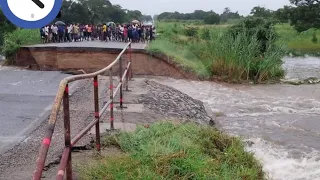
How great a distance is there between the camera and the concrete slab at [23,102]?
20.7ft

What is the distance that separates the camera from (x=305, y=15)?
45.5 m

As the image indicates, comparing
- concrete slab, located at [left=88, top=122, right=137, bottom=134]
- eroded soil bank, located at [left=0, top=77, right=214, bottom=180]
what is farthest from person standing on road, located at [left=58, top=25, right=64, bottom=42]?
concrete slab, located at [left=88, top=122, right=137, bottom=134]

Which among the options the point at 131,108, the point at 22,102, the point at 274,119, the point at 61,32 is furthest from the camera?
the point at 61,32

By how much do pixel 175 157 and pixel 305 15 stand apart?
4433cm


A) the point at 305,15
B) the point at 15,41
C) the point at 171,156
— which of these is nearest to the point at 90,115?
the point at 171,156

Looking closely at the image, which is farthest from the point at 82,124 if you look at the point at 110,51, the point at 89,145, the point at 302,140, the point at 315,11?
the point at 315,11

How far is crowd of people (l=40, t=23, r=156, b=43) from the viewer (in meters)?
23.3

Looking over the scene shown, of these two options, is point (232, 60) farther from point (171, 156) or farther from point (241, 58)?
point (171, 156)

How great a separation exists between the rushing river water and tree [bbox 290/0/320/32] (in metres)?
29.0

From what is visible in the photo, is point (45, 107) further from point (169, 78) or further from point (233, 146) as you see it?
point (169, 78)

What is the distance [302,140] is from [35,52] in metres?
10.7

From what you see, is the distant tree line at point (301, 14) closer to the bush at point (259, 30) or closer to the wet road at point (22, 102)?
the bush at point (259, 30)

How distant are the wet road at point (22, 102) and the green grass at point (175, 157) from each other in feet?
5.04

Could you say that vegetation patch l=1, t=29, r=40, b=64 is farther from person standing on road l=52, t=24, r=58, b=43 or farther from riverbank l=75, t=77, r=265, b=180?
riverbank l=75, t=77, r=265, b=180
